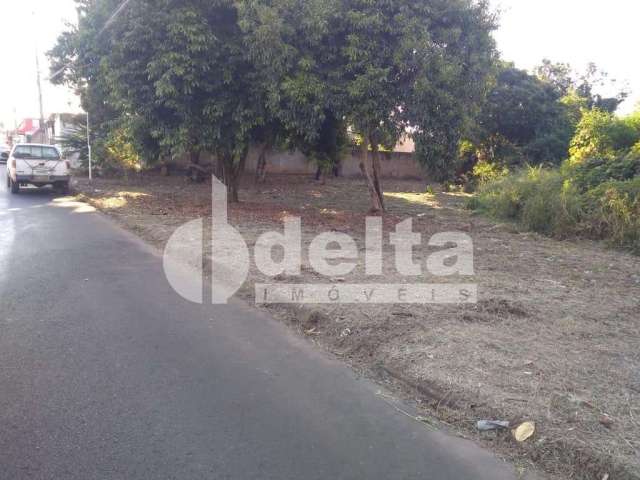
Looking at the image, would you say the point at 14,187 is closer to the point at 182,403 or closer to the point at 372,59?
the point at 372,59

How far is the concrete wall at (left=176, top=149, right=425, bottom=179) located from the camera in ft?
92.3

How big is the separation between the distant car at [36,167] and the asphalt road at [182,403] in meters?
13.2

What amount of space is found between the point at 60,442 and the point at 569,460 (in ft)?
10.4

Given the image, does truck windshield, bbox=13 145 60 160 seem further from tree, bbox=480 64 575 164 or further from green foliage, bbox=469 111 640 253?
tree, bbox=480 64 575 164

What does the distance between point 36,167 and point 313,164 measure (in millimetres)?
12966

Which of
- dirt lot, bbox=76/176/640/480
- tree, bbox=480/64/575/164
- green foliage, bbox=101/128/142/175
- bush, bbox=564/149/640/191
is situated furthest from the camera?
tree, bbox=480/64/575/164

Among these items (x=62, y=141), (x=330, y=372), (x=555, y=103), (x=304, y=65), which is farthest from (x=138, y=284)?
(x=555, y=103)

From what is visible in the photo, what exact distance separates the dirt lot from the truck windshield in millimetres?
10729

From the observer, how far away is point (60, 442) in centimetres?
347

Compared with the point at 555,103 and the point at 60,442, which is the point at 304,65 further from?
the point at 555,103

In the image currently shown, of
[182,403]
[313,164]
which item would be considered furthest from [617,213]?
[313,164]

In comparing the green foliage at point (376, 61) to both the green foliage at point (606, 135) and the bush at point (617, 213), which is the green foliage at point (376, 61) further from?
the green foliage at point (606, 135)

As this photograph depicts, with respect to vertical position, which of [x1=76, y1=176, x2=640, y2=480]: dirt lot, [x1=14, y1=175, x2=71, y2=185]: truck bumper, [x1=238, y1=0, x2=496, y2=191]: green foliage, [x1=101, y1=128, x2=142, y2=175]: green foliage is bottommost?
[x1=76, y1=176, x2=640, y2=480]: dirt lot

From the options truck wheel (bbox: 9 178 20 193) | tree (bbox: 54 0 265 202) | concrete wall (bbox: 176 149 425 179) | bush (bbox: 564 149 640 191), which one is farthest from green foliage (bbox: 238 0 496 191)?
concrete wall (bbox: 176 149 425 179)
